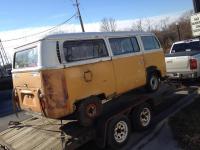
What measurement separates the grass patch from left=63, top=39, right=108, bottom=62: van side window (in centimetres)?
251

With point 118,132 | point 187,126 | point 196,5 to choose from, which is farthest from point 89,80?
point 196,5

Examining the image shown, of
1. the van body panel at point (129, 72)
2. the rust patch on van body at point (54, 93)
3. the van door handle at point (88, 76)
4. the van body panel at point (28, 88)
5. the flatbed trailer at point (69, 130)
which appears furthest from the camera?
the van body panel at point (129, 72)

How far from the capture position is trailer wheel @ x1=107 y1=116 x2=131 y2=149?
691 centimetres

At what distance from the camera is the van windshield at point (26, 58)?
21.5ft

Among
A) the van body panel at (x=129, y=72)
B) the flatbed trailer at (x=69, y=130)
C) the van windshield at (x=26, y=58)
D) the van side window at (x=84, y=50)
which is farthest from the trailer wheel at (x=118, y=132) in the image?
the van windshield at (x=26, y=58)

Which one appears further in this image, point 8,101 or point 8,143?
point 8,101

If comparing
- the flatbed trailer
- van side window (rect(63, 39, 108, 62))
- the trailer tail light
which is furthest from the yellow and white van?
the trailer tail light

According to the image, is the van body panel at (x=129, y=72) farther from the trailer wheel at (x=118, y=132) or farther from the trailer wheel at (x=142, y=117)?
the trailer wheel at (x=118, y=132)

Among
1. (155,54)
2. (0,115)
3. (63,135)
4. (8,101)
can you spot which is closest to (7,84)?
(8,101)

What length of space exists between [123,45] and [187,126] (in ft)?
8.25

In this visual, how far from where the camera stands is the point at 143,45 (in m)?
8.79

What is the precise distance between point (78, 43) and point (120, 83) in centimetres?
150

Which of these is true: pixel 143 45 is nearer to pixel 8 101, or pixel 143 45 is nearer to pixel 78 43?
pixel 78 43

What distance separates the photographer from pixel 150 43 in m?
9.23
